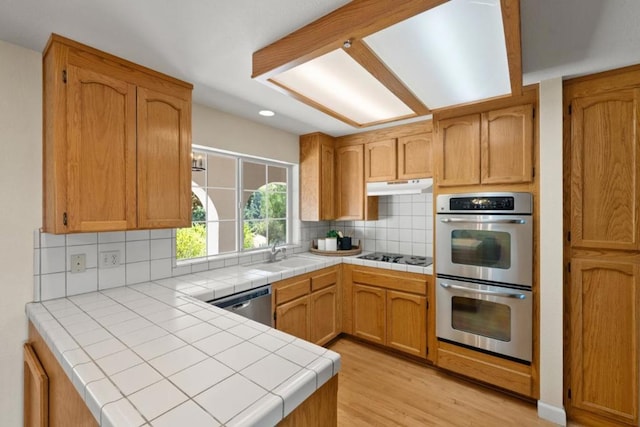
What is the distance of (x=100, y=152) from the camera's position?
1.53 meters

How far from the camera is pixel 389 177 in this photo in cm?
296

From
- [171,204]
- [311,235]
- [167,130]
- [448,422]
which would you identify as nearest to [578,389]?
[448,422]

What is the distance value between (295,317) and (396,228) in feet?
4.92

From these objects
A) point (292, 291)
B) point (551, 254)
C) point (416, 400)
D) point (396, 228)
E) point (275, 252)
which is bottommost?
point (416, 400)

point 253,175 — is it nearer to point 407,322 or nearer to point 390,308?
point 390,308

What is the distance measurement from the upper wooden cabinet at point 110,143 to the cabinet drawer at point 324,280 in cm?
130

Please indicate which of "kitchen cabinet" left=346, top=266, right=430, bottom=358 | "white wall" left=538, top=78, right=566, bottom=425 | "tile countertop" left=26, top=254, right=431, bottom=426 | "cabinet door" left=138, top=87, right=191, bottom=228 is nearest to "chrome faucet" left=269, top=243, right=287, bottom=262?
"kitchen cabinet" left=346, top=266, right=430, bottom=358

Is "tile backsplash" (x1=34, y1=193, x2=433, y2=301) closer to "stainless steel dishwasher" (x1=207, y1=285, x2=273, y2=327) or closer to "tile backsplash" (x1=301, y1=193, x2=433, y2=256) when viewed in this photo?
"tile backsplash" (x1=301, y1=193, x2=433, y2=256)

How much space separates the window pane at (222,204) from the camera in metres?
2.60

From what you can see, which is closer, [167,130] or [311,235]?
[167,130]

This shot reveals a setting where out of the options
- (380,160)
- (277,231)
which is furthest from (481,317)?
(277,231)

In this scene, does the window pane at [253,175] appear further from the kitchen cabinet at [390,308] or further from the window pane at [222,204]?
the kitchen cabinet at [390,308]

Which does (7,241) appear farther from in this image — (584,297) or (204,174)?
(584,297)

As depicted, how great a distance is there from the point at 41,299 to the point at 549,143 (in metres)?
3.16
